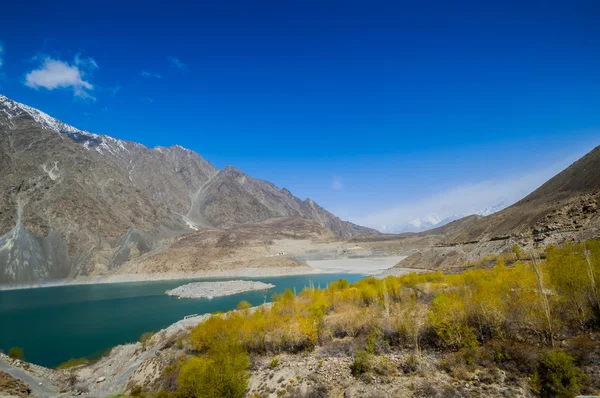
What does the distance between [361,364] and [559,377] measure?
7.33 metres

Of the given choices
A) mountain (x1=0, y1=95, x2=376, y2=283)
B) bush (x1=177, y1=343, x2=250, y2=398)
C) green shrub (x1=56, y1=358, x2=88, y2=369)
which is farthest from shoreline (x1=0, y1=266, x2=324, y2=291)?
bush (x1=177, y1=343, x2=250, y2=398)

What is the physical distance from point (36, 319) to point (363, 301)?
53.2 meters

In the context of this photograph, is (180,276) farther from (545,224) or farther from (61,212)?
(545,224)

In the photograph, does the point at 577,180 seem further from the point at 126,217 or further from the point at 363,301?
the point at 126,217

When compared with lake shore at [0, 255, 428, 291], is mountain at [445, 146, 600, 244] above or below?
above

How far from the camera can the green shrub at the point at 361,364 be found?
14.3m

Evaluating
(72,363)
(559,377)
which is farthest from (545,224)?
(72,363)

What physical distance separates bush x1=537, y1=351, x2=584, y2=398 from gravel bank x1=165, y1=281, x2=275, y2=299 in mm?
61848

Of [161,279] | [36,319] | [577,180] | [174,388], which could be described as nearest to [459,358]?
[174,388]

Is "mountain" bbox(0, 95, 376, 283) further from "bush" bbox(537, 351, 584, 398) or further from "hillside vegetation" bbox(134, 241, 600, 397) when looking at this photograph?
"bush" bbox(537, 351, 584, 398)

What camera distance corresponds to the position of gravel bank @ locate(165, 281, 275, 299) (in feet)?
218

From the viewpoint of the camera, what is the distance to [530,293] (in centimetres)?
1367

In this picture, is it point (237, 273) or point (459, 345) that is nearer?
point (459, 345)

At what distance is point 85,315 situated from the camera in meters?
50.8
